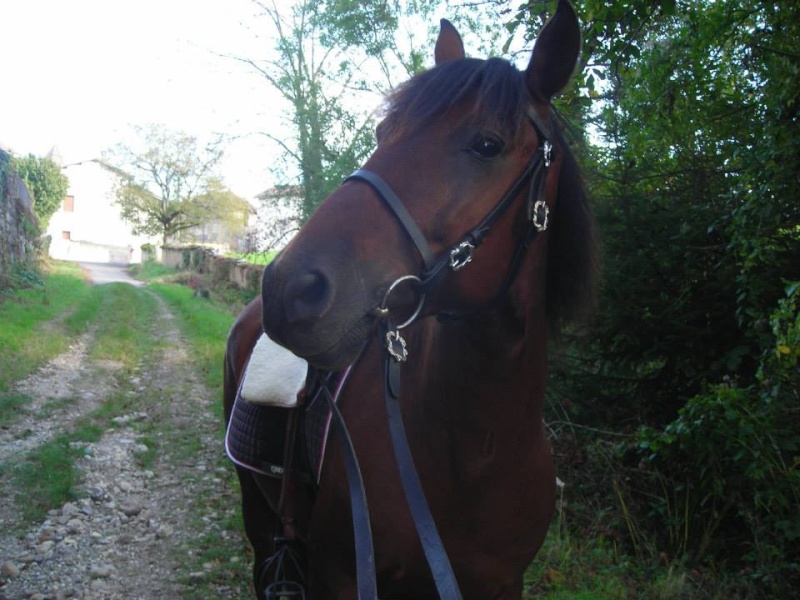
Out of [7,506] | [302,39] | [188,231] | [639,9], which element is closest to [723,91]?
[639,9]

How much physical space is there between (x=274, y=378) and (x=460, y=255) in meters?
1.22

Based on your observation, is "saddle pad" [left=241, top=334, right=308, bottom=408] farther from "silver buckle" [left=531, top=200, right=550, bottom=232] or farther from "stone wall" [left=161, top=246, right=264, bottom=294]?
"stone wall" [left=161, top=246, right=264, bottom=294]

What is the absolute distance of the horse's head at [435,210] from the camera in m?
1.51

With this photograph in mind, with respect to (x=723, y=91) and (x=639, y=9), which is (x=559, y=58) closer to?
(x=639, y=9)

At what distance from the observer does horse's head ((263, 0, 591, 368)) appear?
4.95 ft

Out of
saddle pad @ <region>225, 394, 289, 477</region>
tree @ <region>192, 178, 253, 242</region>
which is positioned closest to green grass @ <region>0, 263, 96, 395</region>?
saddle pad @ <region>225, 394, 289, 477</region>

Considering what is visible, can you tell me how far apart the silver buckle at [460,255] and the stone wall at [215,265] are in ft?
32.7

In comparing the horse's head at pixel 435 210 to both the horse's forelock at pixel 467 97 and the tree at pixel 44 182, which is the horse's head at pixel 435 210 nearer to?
the horse's forelock at pixel 467 97

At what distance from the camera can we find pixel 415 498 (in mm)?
1658

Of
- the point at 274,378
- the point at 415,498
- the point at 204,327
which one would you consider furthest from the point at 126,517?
the point at 204,327

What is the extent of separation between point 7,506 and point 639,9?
5318mm

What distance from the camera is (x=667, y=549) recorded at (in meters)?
4.30

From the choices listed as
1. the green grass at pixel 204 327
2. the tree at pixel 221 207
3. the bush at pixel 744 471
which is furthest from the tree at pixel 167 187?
the bush at pixel 744 471

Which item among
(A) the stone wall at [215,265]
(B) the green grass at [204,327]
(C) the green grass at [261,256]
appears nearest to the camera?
(B) the green grass at [204,327]
